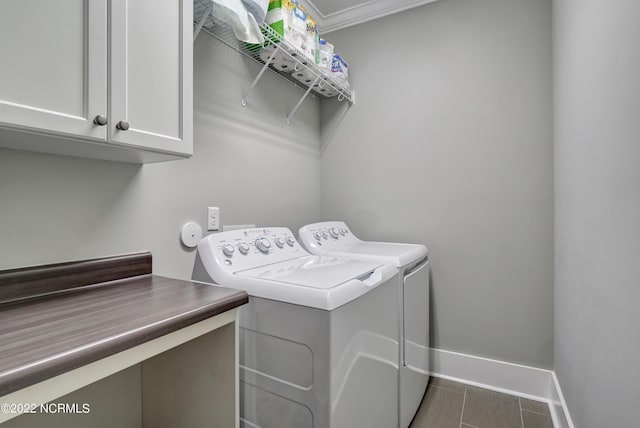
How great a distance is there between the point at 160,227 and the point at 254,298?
0.57 metres

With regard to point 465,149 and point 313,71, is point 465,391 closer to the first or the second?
point 465,149

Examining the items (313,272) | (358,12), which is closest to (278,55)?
(358,12)

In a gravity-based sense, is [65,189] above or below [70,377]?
above

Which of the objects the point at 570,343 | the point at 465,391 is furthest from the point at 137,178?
the point at 465,391

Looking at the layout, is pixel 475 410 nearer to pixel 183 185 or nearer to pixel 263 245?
pixel 263 245

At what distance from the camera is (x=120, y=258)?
121cm

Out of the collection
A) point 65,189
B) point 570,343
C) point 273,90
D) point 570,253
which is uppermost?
point 273,90

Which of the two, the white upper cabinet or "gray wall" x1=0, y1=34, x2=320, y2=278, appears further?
"gray wall" x1=0, y1=34, x2=320, y2=278

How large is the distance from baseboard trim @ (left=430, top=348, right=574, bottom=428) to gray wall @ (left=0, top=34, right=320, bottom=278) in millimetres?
1400

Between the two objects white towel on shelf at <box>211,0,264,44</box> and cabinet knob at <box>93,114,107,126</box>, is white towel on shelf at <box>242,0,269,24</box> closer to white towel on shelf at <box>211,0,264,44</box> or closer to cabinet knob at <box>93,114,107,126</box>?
white towel on shelf at <box>211,0,264,44</box>

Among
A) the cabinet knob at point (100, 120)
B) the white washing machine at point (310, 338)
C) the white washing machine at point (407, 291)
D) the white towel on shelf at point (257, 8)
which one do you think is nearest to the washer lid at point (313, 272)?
the white washing machine at point (310, 338)

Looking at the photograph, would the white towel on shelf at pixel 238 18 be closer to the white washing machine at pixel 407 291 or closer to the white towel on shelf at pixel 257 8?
the white towel on shelf at pixel 257 8

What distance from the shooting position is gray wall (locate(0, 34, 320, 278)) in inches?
39.8

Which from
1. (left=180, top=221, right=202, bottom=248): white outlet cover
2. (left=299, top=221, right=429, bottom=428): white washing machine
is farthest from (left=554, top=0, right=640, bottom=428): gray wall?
(left=180, top=221, right=202, bottom=248): white outlet cover
